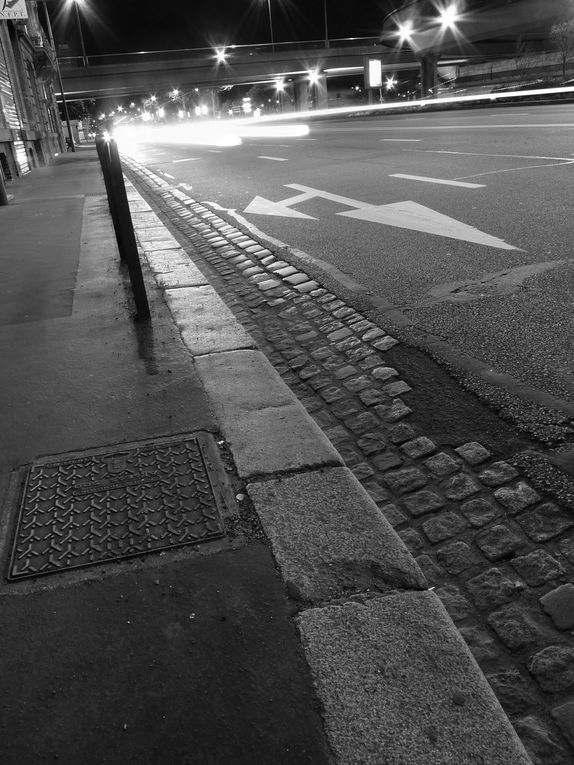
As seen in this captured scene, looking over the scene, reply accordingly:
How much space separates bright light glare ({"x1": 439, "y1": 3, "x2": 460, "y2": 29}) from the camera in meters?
56.1

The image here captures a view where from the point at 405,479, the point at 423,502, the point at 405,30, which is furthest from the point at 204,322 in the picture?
the point at 405,30

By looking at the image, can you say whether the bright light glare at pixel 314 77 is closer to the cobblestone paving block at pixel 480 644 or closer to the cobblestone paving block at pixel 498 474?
the cobblestone paving block at pixel 498 474

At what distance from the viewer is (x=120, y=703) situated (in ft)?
5.34

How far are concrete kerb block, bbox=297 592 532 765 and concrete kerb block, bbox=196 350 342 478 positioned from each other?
0.84m

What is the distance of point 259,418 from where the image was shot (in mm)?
3006

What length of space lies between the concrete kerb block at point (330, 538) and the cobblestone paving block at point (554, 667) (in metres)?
0.39

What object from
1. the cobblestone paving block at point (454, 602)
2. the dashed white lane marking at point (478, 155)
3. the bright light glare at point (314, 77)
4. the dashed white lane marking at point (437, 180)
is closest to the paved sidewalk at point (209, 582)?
the cobblestone paving block at point (454, 602)

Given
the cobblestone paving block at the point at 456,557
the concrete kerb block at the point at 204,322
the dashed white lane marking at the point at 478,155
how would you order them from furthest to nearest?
the dashed white lane marking at the point at 478,155 → the concrete kerb block at the point at 204,322 → the cobblestone paving block at the point at 456,557

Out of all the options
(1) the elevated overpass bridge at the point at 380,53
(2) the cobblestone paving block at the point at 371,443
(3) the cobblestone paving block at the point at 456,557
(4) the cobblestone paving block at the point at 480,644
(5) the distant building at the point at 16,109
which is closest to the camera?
(4) the cobblestone paving block at the point at 480,644

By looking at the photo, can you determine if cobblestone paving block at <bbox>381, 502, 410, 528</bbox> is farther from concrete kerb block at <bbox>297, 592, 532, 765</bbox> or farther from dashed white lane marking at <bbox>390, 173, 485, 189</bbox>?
dashed white lane marking at <bbox>390, 173, 485, 189</bbox>

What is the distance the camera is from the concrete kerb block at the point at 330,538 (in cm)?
200

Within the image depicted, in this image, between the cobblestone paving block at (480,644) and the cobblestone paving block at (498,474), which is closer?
the cobblestone paving block at (480,644)

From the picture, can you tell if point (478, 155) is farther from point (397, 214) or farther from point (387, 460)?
point (387, 460)

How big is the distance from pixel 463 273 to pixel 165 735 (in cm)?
424
